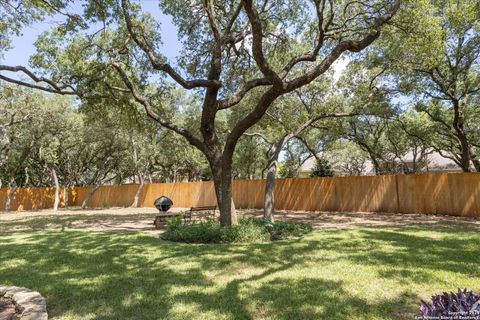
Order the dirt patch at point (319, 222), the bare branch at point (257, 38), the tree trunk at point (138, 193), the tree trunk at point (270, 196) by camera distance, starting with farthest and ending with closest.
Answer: the tree trunk at point (138, 193) → the tree trunk at point (270, 196) → the dirt patch at point (319, 222) → the bare branch at point (257, 38)

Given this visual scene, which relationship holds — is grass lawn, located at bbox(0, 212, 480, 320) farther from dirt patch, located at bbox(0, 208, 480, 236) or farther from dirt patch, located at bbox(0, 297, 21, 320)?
dirt patch, located at bbox(0, 208, 480, 236)

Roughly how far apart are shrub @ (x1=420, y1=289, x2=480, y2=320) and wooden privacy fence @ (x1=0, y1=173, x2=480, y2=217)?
42.5 ft

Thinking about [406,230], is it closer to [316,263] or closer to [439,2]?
[316,263]

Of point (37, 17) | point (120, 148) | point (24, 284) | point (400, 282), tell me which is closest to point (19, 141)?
point (120, 148)

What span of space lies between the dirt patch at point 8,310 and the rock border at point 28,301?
0.15 ft

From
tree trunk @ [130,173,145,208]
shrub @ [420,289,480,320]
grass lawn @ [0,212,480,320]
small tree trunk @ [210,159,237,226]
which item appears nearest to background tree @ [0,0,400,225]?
small tree trunk @ [210,159,237,226]

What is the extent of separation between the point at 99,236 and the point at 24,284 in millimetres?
4639

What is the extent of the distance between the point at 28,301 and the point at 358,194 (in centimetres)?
1507

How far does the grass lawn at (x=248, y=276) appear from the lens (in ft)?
13.3

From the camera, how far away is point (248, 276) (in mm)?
5328

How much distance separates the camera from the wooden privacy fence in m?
13.6

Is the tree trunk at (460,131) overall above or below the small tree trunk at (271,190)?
above

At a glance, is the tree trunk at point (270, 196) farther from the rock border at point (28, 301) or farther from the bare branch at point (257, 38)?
the rock border at point (28, 301)

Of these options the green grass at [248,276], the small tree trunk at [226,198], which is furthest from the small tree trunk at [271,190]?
the green grass at [248,276]
